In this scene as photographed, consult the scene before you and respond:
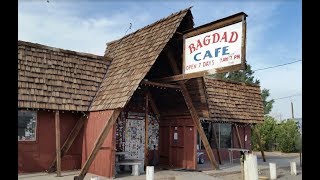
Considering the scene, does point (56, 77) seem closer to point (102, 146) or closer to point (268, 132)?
point (102, 146)

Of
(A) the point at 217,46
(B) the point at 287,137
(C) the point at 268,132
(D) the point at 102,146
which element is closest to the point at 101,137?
(D) the point at 102,146

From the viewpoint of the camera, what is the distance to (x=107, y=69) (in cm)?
1553

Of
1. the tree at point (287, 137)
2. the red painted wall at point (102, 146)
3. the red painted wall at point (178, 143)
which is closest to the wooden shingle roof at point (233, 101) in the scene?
the red painted wall at point (178, 143)

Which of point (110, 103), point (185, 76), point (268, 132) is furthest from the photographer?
point (268, 132)

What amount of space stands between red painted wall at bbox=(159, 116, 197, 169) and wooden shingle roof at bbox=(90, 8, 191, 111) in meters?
3.48

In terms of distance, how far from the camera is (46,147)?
13234 millimetres

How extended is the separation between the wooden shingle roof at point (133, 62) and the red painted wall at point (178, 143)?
3.48m

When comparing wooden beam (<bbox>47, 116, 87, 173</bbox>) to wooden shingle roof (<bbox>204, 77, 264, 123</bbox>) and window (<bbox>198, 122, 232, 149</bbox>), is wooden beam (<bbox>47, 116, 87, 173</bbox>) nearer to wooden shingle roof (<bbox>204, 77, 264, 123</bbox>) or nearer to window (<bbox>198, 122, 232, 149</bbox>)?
wooden shingle roof (<bbox>204, 77, 264, 123</bbox>)

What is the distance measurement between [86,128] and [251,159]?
22.1 feet

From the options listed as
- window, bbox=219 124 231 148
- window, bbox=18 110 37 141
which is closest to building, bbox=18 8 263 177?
window, bbox=18 110 37 141

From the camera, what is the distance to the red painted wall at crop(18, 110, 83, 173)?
1277cm

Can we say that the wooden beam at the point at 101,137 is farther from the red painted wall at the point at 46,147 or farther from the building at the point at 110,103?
the red painted wall at the point at 46,147

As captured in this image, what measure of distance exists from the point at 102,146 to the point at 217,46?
545 centimetres

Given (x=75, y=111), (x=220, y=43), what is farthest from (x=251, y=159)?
(x=75, y=111)
